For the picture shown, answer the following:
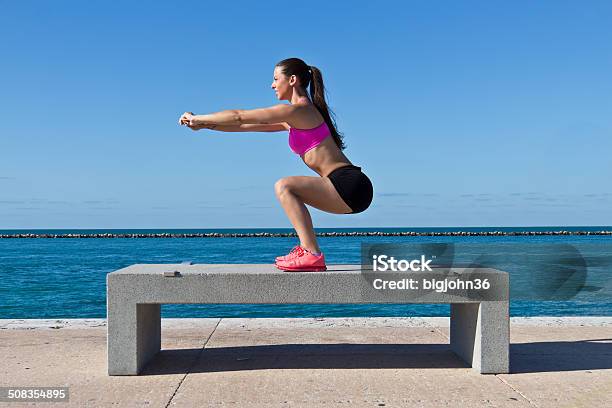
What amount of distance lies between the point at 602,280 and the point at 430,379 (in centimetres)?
2737

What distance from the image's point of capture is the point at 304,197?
205 inches

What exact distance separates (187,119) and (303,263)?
144 centimetres

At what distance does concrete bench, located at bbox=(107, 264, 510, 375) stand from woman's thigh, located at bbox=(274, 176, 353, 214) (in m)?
0.57

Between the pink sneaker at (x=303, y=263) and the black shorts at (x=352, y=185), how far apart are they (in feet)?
1.76

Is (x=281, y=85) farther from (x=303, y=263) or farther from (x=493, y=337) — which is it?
(x=493, y=337)

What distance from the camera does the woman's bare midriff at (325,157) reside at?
17.4 feet

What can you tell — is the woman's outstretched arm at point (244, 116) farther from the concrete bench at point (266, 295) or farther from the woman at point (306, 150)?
the concrete bench at point (266, 295)

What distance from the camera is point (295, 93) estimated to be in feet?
17.8

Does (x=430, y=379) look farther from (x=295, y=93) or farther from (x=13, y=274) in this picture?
(x=13, y=274)

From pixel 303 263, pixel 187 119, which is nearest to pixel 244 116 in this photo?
pixel 187 119

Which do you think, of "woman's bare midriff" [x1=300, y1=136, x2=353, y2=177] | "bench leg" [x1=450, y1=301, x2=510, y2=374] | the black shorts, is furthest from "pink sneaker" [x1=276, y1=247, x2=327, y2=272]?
"bench leg" [x1=450, y1=301, x2=510, y2=374]

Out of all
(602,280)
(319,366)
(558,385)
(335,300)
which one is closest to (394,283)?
(335,300)

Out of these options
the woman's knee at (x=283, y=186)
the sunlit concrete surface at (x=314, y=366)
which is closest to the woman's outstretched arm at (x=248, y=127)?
the woman's knee at (x=283, y=186)

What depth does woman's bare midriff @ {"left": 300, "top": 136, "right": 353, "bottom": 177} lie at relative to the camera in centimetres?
529
